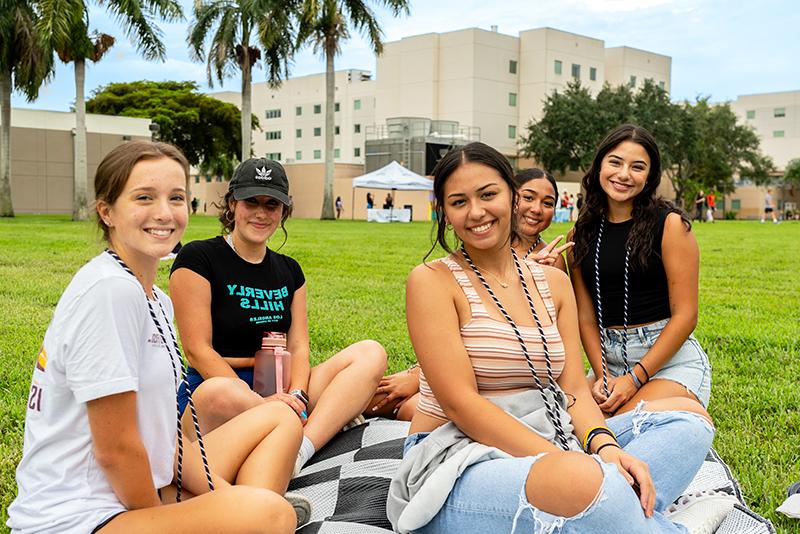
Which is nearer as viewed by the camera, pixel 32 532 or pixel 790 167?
pixel 32 532

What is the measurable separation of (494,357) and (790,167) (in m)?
77.4

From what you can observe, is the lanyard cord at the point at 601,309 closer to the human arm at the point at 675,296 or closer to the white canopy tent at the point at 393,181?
the human arm at the point at 675,296

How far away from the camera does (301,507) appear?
311 centimetres

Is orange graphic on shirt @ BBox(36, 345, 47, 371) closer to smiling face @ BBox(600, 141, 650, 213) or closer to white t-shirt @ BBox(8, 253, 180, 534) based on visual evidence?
white t-shirt @ BBox(8, 253, 180, 534)

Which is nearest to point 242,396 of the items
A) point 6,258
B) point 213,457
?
point 213,457

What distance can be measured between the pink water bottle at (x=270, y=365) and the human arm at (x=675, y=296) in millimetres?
1633

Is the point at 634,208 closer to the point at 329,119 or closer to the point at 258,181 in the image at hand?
the point at 258,181

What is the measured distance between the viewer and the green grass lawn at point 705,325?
4223 mm

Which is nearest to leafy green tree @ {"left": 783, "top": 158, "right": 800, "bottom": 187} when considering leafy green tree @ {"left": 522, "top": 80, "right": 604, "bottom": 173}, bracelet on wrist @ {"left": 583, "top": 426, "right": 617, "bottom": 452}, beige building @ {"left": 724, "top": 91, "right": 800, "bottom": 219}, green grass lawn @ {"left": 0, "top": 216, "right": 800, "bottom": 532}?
beige building @ {"left": 724, "top": 91, "right": 800, "bottom": 219}

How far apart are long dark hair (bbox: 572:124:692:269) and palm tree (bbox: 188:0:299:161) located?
2956 cm

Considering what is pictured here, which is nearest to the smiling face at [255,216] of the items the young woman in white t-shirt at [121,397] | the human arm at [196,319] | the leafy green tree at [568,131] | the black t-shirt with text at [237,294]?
the black t-shirt with text at [237,294]

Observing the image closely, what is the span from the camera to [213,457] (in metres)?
3.12

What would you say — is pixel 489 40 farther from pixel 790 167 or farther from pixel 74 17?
pixel 74 17

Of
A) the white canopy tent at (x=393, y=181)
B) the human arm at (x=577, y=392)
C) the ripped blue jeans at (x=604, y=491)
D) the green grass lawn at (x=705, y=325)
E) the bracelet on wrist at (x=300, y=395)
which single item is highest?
the white canopy tent at (x=393, y=181)
